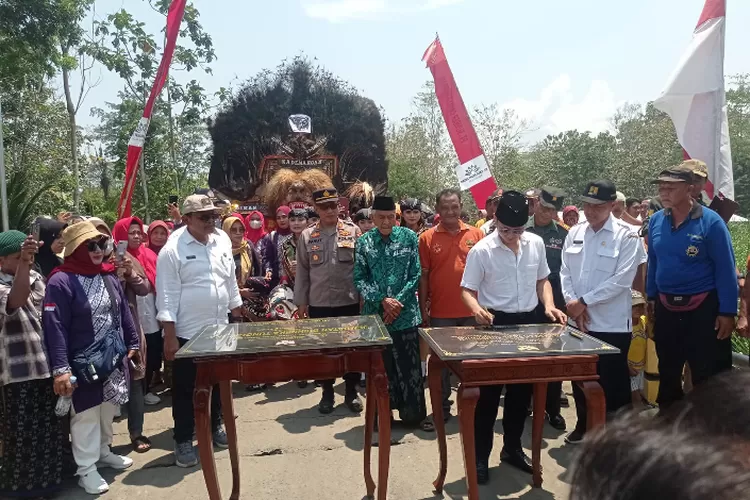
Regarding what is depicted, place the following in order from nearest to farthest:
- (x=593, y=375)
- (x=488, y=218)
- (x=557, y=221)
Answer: (x=593, y=375)
(x=557, y=221)
(x=488, y=218)

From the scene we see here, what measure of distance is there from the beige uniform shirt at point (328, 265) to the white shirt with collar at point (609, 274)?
181 centimetres

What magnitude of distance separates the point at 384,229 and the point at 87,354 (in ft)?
7.28

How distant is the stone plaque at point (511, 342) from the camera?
264 centimetres

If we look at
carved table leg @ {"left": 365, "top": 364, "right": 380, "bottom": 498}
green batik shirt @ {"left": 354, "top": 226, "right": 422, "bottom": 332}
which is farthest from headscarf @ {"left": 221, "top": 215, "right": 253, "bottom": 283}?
carved table leg @ {"left": 365, "top": 364, "right": 380, "bottom": 498}

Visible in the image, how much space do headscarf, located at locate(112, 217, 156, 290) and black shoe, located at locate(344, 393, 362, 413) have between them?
1.97m

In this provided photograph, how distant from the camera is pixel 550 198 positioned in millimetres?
4484

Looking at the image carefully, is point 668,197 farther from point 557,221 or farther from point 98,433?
point 98,433

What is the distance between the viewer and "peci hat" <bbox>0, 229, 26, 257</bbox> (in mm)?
3141

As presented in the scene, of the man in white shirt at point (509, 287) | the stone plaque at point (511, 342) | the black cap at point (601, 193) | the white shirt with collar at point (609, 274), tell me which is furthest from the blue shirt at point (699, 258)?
the stone plaque at point (511, 342)

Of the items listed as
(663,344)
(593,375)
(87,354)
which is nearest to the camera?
(593,375)

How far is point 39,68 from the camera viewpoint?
11.0 metres

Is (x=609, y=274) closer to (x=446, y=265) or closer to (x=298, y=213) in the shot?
(x=446, y=265)

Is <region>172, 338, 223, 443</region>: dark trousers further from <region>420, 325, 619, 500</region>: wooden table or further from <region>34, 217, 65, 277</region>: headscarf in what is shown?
<region>420, 325, 619, 500</region>: wooden table

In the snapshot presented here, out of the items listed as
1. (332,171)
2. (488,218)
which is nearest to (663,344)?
(488,218)
